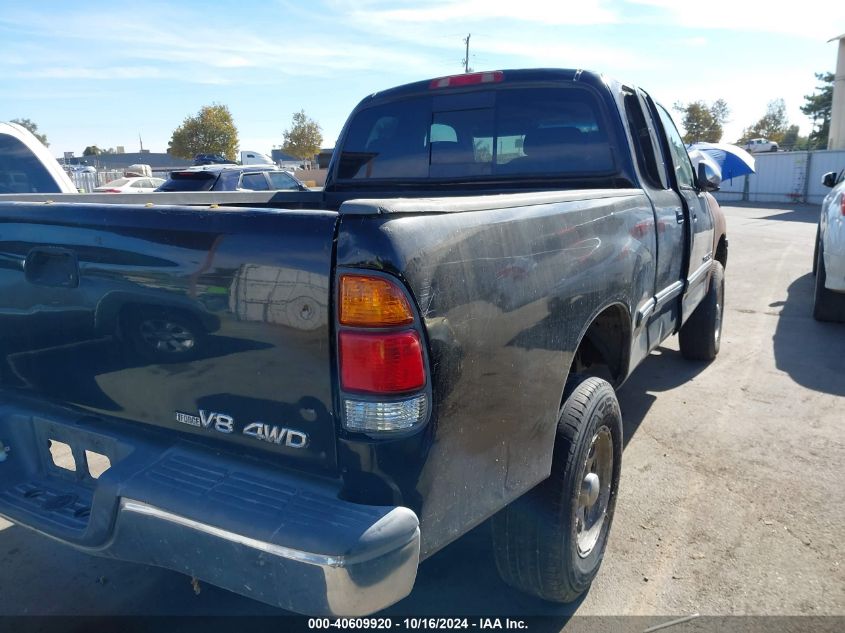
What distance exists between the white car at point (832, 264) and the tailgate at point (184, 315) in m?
6.15

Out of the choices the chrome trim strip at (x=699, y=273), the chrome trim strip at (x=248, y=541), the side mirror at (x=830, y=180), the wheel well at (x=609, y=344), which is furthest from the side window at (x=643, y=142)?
the side mirror at (x=830, y=180)

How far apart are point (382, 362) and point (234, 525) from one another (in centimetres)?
58

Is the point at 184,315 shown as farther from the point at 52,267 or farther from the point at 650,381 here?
the point at 650,381

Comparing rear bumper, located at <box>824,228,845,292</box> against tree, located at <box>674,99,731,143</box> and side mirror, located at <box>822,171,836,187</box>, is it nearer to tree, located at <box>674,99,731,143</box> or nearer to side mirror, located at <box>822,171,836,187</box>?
side mirror, located at <box>822,171,836,187</box>

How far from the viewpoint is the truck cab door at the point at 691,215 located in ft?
14.0

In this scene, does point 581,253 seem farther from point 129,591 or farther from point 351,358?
point 129,591

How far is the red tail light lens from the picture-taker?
1716mm

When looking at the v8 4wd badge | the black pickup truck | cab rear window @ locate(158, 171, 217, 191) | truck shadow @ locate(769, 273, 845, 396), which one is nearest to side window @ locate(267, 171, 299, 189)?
cab rear window @ locate(158, 171, 217, 191)

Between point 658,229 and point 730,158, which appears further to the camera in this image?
point 730,158

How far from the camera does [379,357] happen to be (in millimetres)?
1718

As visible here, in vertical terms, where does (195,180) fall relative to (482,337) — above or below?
above

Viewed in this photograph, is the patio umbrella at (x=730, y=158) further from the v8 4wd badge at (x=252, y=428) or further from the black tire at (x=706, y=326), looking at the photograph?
the v8 4wd badge at (x=252, y=428)

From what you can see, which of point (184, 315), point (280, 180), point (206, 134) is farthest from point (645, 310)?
point (206, 134)

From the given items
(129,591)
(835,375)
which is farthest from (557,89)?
(835,375)
